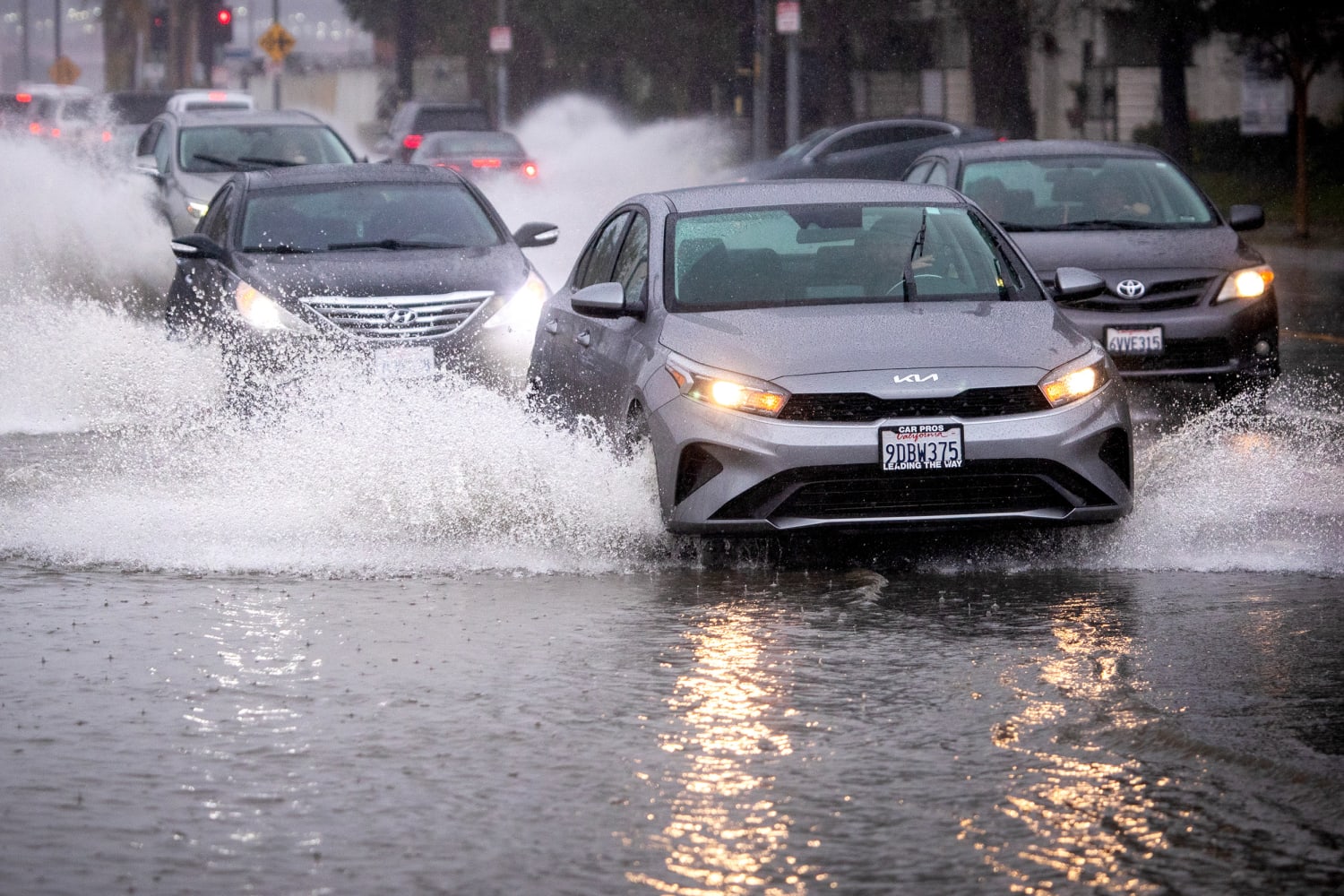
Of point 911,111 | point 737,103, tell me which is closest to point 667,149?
point 737,103

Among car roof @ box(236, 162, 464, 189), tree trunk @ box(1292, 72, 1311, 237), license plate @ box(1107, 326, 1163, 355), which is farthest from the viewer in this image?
tree trunk @ box(1292, 72, 1311, 237)

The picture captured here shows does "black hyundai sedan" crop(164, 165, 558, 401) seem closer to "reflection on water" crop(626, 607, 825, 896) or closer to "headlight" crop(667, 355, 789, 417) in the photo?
"headlight" crop(667, 355, 789, 417)

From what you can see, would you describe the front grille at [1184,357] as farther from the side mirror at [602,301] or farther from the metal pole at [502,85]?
the metal pole at [502,85]

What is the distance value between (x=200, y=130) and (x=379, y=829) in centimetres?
1953

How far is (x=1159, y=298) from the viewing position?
13.2m

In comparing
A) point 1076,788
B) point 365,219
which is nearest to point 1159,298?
point 365,219

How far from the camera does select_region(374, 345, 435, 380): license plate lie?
12.3 m

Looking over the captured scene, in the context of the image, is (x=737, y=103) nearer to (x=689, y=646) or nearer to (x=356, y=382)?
(x=356, y=382)

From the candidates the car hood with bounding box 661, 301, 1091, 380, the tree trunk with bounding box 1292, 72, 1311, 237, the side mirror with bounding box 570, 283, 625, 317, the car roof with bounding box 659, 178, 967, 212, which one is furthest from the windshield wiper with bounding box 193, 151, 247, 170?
the car hood with bounding box 661, 301, 1091, 380

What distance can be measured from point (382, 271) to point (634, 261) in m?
3.30

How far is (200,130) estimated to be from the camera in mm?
23859

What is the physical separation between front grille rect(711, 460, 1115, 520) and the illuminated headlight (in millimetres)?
4748

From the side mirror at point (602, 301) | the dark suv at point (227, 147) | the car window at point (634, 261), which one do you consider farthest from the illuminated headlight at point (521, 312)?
the dark suv at point (227, 147)

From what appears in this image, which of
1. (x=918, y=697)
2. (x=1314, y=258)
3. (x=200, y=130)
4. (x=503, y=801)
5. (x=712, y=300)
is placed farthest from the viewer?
(x=1314, y=258)
